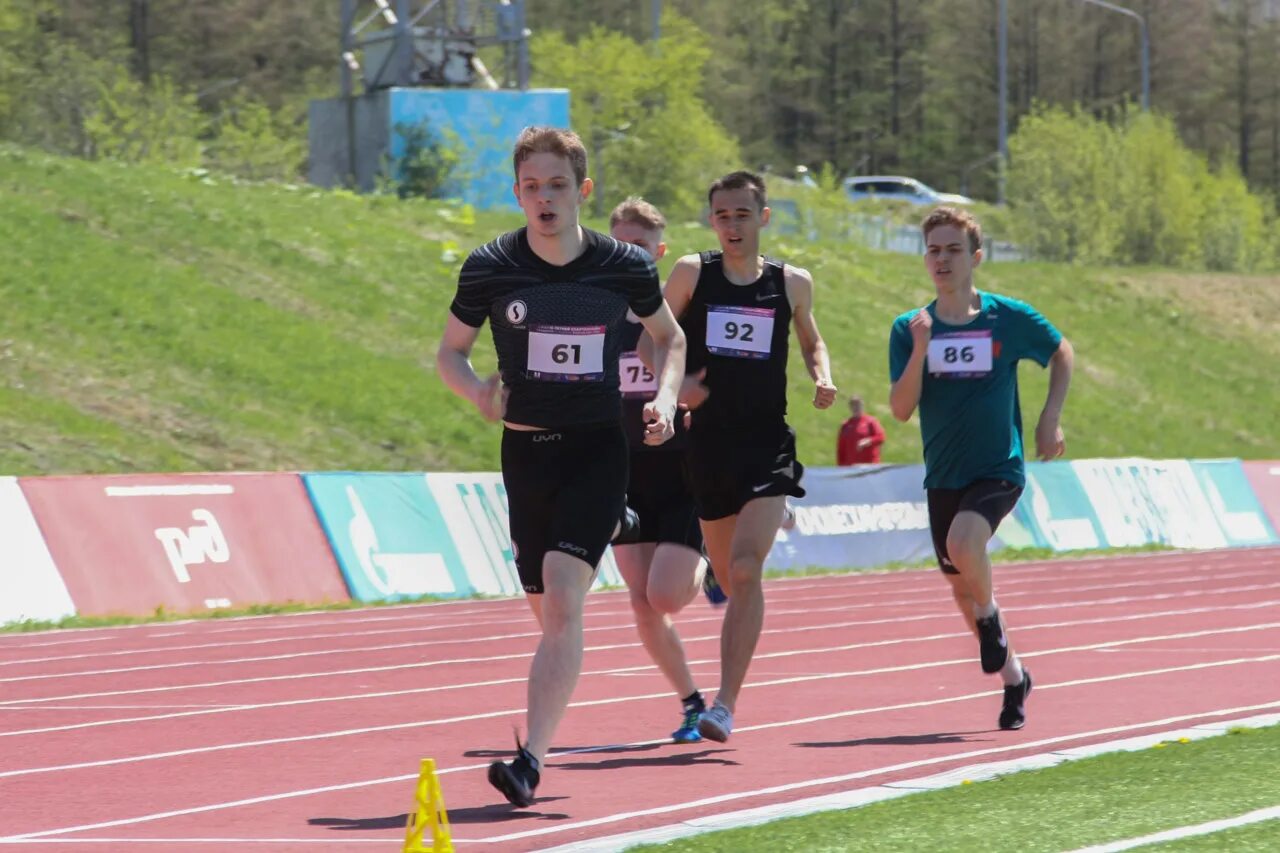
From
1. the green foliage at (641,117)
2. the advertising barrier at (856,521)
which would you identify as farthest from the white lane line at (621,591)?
the green foliage at (641,117)

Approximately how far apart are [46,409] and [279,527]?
24.7ft

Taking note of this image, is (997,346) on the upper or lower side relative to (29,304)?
upper

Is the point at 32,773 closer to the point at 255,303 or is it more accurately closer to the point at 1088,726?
the point at 1088,726

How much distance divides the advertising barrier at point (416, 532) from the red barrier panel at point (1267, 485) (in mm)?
13782

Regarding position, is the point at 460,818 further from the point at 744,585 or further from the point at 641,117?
the point at 641,117

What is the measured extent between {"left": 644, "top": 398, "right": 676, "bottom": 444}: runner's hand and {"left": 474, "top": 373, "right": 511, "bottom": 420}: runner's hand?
0.48 metres

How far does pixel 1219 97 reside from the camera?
9575 centimetres

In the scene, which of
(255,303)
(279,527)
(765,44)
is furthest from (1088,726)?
(765,44)

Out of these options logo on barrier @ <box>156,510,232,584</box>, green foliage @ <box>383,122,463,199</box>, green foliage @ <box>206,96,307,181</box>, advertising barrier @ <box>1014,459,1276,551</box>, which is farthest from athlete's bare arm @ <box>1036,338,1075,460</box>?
green foliage @ <box>206,96,307,181</box>

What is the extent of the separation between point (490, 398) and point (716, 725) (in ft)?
6.76

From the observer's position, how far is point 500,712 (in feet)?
33.6

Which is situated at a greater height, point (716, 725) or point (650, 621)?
point (650, 621)

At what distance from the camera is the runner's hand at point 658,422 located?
6.97 metres

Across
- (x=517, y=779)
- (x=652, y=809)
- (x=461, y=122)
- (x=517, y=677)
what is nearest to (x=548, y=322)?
(x=517, y=779)
